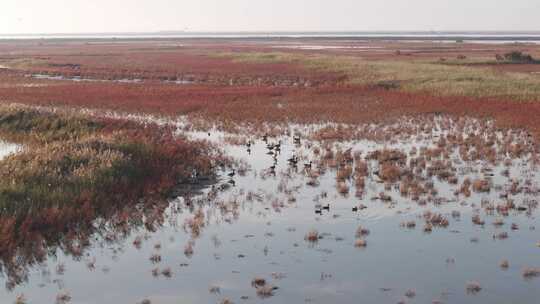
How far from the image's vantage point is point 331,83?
5459cm

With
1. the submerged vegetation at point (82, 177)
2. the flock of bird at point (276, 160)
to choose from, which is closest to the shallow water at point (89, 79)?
the flock of bird at point (276, 160)

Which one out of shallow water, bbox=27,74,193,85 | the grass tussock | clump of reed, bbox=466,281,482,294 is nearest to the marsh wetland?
clump of reed, bbox=466,281,482,294

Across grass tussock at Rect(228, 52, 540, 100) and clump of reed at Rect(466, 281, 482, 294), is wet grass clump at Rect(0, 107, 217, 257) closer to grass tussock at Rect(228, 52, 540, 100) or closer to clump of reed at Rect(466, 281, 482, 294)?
clump of reed at Rect(466, 281, 482, 294)

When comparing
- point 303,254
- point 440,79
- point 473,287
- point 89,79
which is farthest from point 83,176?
point 89,79

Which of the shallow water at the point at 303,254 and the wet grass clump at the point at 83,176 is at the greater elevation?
the wet grass clump at the point at 83,176

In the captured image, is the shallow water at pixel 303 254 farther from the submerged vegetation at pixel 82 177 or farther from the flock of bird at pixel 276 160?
the submerged vegetation at pixel 82 177

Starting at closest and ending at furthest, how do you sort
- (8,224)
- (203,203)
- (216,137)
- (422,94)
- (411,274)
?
(411,274)
(8,224)
(203,203)
(216,137)
(422,94)

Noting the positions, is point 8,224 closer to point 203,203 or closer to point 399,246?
point 203,203

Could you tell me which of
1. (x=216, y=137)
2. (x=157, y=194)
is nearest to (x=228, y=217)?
(x=157, y=194)

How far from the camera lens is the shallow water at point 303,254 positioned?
38.2ft

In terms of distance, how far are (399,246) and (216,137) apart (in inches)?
677

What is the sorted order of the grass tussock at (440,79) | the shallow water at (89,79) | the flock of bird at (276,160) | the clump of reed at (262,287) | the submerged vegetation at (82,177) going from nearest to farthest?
the clump of reed at (262,287) → the submerged vegetation at (82,177) → the flock of bird at (276,160) → the grass tussock at (440,79) → the shallow water at (89,79)

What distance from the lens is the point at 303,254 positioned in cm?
1382

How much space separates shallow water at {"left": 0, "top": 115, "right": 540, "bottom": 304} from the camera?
11.6 m
